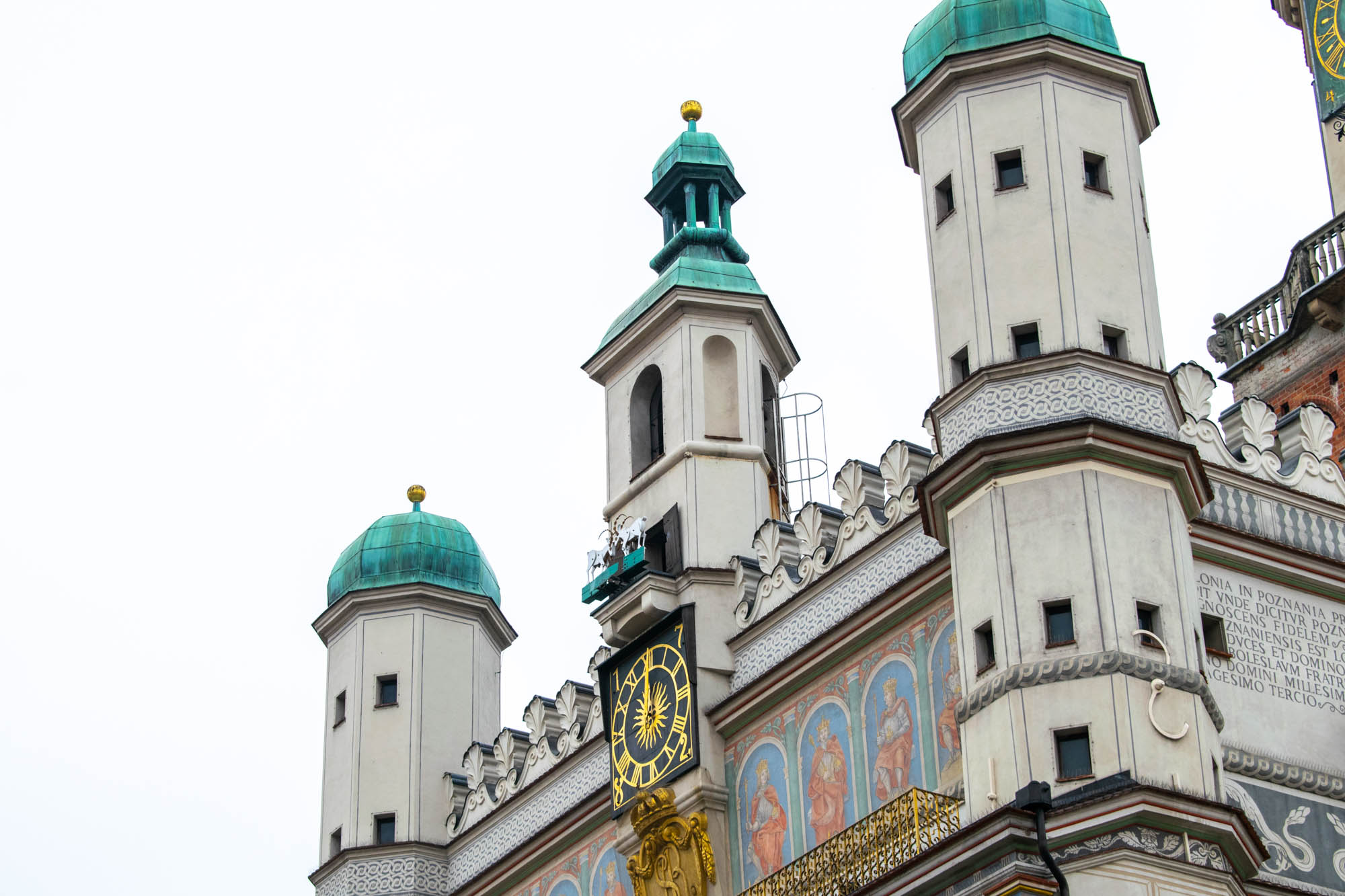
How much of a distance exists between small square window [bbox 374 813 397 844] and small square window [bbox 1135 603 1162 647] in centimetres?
1291

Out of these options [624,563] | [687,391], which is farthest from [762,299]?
[624,563]

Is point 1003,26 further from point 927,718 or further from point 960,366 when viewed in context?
point 927,718

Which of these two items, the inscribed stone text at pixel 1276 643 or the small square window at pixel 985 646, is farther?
the inscribed stone text at pixel 1276 643

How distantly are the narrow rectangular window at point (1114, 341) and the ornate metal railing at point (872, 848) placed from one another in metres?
4.15

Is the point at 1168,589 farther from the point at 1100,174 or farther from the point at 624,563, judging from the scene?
the point at 624,563

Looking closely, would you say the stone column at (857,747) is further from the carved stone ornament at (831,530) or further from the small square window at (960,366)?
the small square window at (960,366)

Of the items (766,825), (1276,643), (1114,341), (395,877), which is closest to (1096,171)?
(1114,341)

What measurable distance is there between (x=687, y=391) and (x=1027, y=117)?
639 cm

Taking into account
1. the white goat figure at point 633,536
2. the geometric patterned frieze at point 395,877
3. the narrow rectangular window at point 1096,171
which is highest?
the narrow rectangular window at point 1096,171

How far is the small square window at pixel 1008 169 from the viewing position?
2258 centimetres

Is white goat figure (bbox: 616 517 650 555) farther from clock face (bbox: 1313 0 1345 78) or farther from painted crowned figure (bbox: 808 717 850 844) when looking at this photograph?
clock face (bbox: 1313 0 1345 78)

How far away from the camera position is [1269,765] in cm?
2106

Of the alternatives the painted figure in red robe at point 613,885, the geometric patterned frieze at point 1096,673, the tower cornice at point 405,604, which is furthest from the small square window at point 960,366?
the tower cornice at point 405,604

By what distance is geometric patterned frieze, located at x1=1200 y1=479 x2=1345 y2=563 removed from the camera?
22156mm
